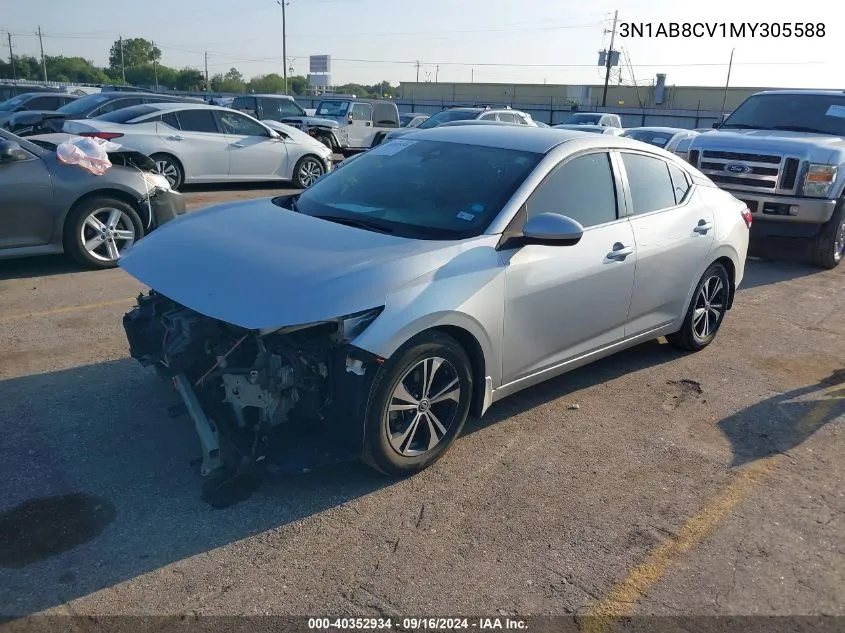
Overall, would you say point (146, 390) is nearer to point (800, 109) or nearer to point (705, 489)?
point (705, 489)

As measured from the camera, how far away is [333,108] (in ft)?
71.8

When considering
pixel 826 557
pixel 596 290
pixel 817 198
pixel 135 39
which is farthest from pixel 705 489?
pixel 135 39

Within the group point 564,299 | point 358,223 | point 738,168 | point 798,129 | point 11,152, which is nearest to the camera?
point 358,223

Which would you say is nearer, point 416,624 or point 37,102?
point 416,624

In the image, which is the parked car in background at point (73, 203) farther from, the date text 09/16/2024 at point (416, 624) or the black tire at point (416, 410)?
the date text 09/16/2024 at point (416, 624)

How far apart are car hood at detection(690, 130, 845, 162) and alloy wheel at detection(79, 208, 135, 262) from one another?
7507mm

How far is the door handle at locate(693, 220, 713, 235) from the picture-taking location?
5.59 metres

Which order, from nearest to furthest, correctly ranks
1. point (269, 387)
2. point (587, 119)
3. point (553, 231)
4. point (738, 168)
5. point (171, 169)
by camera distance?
point (269, 387), point (553, 231), point (738, 168), point (171, 169), point (587, 119)

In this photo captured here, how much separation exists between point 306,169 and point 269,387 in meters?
11.6

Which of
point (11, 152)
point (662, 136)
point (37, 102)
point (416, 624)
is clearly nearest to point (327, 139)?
point (37, 102)

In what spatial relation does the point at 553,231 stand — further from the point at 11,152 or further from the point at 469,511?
the point at 11,152

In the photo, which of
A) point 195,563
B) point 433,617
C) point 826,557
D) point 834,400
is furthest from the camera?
point 834,400

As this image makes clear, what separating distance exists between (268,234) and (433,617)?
87.5 inches

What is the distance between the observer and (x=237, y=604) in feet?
9.62
